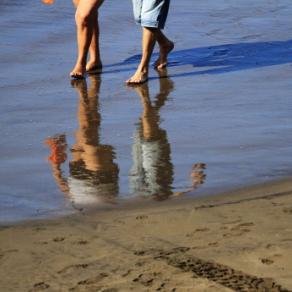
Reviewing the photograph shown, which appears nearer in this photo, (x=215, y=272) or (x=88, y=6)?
(x=215, y=272)

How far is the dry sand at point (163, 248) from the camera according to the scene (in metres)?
4.38

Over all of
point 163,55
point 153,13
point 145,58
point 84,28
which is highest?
point 153,13

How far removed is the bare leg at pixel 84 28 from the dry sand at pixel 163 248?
3.45m

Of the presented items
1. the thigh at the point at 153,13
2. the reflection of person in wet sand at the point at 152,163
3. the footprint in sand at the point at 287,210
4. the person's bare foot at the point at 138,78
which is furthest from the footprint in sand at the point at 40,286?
the thigh at the point at 153,13

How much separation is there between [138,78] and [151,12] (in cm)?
60

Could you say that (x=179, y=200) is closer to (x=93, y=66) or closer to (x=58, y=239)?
(x=58, y=239)

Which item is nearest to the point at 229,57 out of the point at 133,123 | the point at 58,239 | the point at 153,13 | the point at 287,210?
the point at 153,13

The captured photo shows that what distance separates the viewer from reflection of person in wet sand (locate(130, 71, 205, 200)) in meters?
5.75

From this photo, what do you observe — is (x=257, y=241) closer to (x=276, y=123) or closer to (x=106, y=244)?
(x=106, y=244)

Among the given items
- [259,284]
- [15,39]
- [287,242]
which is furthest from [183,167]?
[15,39]

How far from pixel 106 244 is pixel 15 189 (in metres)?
1.10

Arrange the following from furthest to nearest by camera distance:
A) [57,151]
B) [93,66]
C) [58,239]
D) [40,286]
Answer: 1. [93,66]
2. [57,151]
3. [58,239]
4. [40,286]

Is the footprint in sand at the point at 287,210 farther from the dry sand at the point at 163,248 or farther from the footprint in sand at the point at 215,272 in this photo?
the footprint in sand at the point at 215,272

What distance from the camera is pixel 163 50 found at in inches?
361
